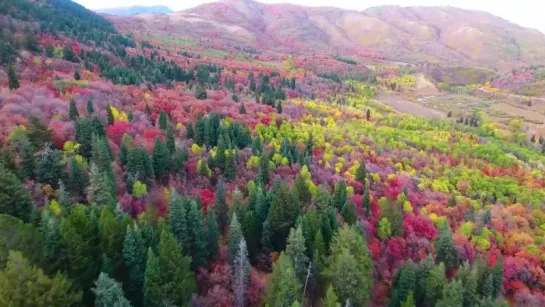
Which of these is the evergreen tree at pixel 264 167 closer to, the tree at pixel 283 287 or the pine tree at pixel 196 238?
the pine tree at pixel 196 238

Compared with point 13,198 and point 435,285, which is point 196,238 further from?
point 435,285

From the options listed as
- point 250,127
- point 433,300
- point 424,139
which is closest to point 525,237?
point 433,300

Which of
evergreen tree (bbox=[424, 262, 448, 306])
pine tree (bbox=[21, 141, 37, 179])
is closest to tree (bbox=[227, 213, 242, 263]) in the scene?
evergreen tree (bbox=[424, 262, 448, 306])

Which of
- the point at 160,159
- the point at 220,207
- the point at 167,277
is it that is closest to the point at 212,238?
the point at 220,207

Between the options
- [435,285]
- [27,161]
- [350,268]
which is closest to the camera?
[350,268]

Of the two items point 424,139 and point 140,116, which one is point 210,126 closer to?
point 140,116
